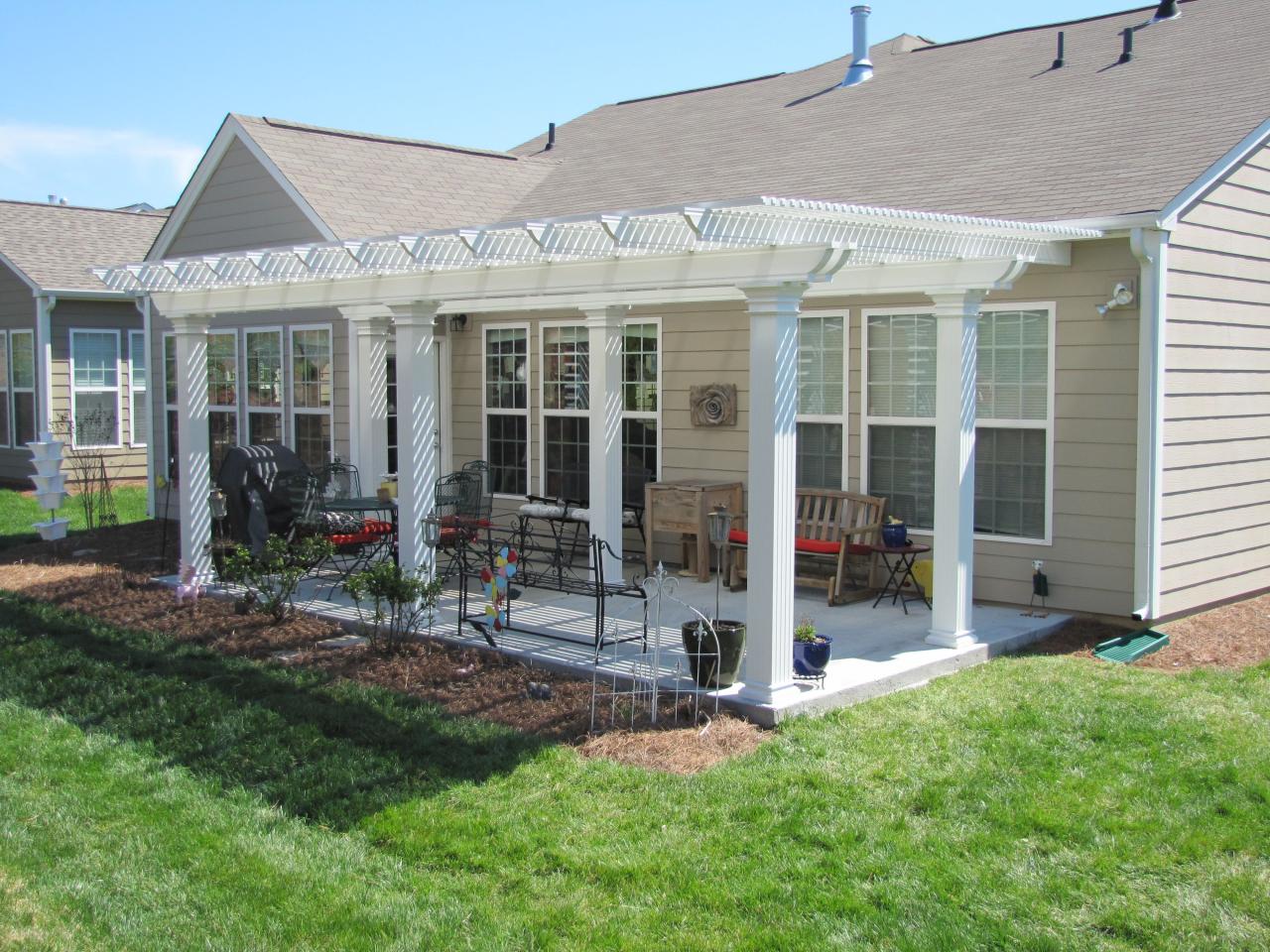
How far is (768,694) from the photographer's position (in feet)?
20.9

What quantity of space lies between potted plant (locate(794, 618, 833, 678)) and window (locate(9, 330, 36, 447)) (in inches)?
Answer: 620

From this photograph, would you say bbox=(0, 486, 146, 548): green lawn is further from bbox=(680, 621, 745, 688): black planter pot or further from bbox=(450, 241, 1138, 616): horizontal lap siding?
bbox=(450, 241, 1138, 616): horizontal lap siding

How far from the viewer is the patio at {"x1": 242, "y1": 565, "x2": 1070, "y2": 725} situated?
6.80 m

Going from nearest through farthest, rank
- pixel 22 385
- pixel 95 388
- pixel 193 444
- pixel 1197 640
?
pixel 1197 640 → pixel 193 444 → pixel 95 388 → pixel 22 385

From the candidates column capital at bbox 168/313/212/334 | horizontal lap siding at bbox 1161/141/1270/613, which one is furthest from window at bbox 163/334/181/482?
horizontal lap siding at bbox 1161/141/1270/613

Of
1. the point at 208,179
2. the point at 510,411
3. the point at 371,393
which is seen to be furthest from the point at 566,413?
the point at 208,179

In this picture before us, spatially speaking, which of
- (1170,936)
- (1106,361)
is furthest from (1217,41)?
(1170,936)

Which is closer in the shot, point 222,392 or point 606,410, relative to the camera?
point 606,410

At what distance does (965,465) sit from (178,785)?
4.83m

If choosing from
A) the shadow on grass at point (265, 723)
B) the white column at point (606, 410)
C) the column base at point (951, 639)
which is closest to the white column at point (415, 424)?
the shadow on grass at point (265, 723)

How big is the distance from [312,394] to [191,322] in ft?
9.41

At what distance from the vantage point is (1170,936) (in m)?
4.04

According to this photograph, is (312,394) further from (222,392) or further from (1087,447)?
(1087,447)

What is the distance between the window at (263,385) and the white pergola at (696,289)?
315 cm
